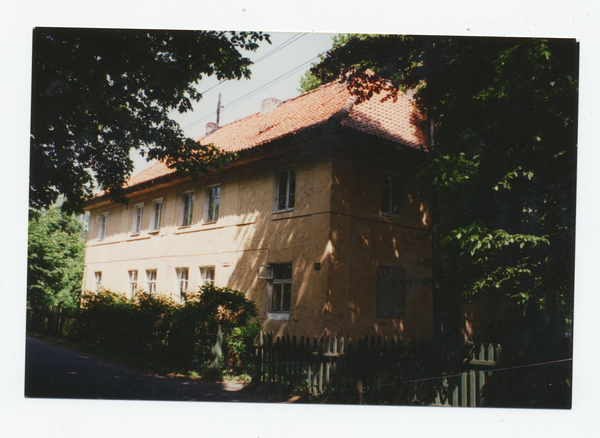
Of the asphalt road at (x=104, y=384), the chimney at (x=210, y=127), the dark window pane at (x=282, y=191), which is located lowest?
the asphalt road at (x=104, y=384)

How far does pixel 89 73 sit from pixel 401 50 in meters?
3.67

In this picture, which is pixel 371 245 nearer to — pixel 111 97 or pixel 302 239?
pixel 302 239

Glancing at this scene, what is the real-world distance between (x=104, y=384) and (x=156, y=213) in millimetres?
2361

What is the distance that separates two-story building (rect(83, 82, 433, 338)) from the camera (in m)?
5.33

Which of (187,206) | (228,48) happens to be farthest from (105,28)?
(187,206)

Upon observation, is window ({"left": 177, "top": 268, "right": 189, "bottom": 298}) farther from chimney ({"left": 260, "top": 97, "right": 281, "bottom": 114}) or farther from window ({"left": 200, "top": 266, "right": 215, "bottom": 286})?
chimney ({"left": 260, "top": 97, "right": 281, "bottom": 114})

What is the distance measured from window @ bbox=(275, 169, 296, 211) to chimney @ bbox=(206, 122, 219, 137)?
3.57 ft

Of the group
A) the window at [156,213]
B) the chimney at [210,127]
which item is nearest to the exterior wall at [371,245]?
the chimney at [210,127]

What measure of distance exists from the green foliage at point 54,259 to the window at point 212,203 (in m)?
1.73

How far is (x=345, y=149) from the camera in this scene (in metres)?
5.58

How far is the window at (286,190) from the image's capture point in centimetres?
589

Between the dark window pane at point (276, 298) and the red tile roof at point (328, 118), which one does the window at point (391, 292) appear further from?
the red tile roof at point (328, 118)

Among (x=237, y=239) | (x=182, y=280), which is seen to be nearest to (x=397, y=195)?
(x=237, y=239)

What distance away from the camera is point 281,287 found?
18.7ft
